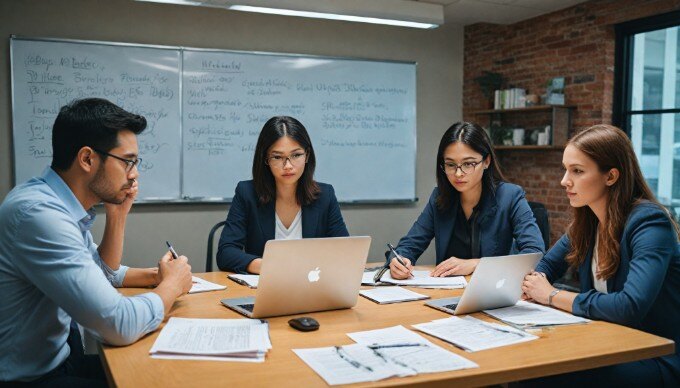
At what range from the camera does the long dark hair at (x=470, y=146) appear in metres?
2.58

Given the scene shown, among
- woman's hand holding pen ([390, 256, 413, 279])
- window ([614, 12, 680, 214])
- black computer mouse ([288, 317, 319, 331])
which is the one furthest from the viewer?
window ([614, 12, 680, 214])

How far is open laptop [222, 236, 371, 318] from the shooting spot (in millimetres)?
1646

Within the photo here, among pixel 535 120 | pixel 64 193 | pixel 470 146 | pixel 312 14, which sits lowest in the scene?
pixel 64 193

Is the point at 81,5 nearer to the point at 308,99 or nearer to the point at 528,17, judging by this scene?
the point at 308,99

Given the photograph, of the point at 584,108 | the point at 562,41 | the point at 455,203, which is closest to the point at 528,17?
the point at 562,41

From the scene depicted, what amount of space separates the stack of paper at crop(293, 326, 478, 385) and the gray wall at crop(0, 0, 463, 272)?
3.29 metres

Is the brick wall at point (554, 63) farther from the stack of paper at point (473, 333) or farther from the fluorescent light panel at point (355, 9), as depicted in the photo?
the stack of paper at point (473, 333)

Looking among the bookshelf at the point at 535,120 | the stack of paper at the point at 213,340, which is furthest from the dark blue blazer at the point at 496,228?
the bookshelf at the point at 535,120

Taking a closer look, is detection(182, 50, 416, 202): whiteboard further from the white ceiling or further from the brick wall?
the brick wall

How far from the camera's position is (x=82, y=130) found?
1.56 metres

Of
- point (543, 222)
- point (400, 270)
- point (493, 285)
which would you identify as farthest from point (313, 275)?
point (543, 222)

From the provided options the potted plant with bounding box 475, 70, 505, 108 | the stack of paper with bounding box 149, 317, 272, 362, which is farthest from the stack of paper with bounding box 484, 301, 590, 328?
the potted plant with bounding box 475, 70, 505, 108

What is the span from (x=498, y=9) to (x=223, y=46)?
2.22 metres

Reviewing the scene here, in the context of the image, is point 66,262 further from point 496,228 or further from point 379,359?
point 496,228
